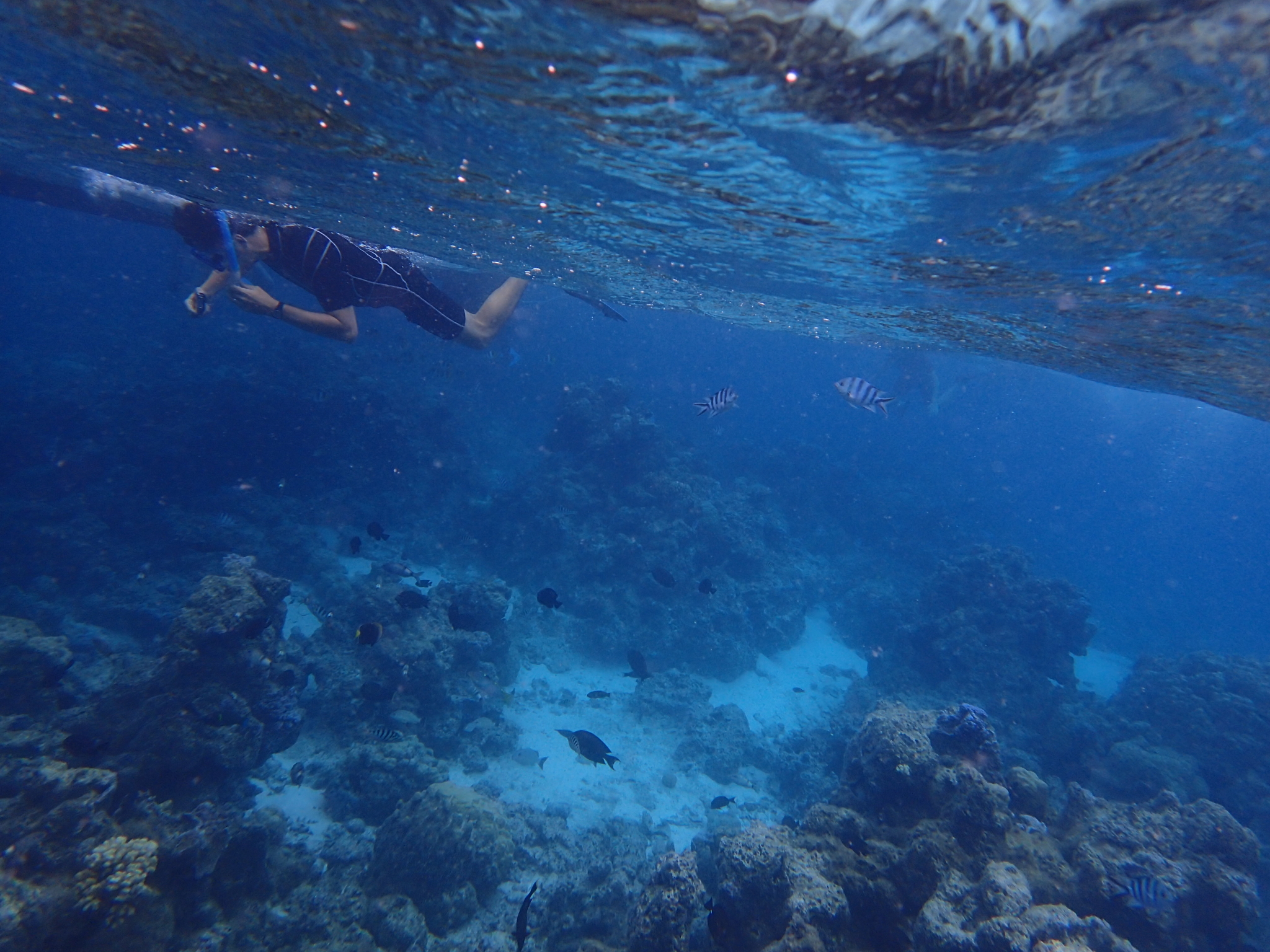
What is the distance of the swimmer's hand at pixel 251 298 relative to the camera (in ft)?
23.8

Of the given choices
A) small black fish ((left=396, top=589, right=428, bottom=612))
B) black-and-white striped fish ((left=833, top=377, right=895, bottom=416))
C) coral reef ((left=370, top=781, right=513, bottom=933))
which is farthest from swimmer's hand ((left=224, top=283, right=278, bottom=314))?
black-and-white striped fish ((left=833, top=377, right=895, bottom=416))

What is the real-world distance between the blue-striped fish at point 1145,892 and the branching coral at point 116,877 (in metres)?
10.8

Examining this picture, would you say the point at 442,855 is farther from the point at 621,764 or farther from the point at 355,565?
the point at 355,565

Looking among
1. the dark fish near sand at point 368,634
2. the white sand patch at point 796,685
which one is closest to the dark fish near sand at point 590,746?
the dark fish near sand at point 368,634

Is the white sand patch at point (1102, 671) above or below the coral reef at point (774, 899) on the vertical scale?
below

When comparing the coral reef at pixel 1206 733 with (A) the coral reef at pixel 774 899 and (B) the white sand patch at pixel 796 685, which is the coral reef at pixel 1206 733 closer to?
(B) the white sand patch at pixel 796 685

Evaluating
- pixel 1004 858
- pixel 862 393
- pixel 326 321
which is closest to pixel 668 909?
pixel 1004 858

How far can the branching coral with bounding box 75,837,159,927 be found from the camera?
15.8ft

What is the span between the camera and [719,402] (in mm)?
10141

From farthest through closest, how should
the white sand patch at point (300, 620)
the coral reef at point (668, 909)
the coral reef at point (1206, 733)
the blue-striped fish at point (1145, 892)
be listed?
1. the white sand patch at point (300, 620)
2. the coral reef at point (1206, 733)
3. the blue-striped fish at point (1145, 892)
4. the coral reef at point (668, 909)

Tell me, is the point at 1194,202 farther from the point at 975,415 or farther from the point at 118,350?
the point at 975,415

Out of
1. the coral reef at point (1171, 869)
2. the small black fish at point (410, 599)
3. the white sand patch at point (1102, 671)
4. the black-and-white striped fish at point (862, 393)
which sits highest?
the black-and-white striped fish at point (862, 393)

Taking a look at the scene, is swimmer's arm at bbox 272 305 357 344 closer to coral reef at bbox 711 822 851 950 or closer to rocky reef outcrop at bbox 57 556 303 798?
rocky reef outcrop at bbox 57 556 303 798

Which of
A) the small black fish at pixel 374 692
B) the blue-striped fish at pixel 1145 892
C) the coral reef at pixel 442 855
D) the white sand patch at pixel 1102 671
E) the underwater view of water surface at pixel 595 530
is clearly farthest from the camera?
the white sand patch at pixel 1102 671
